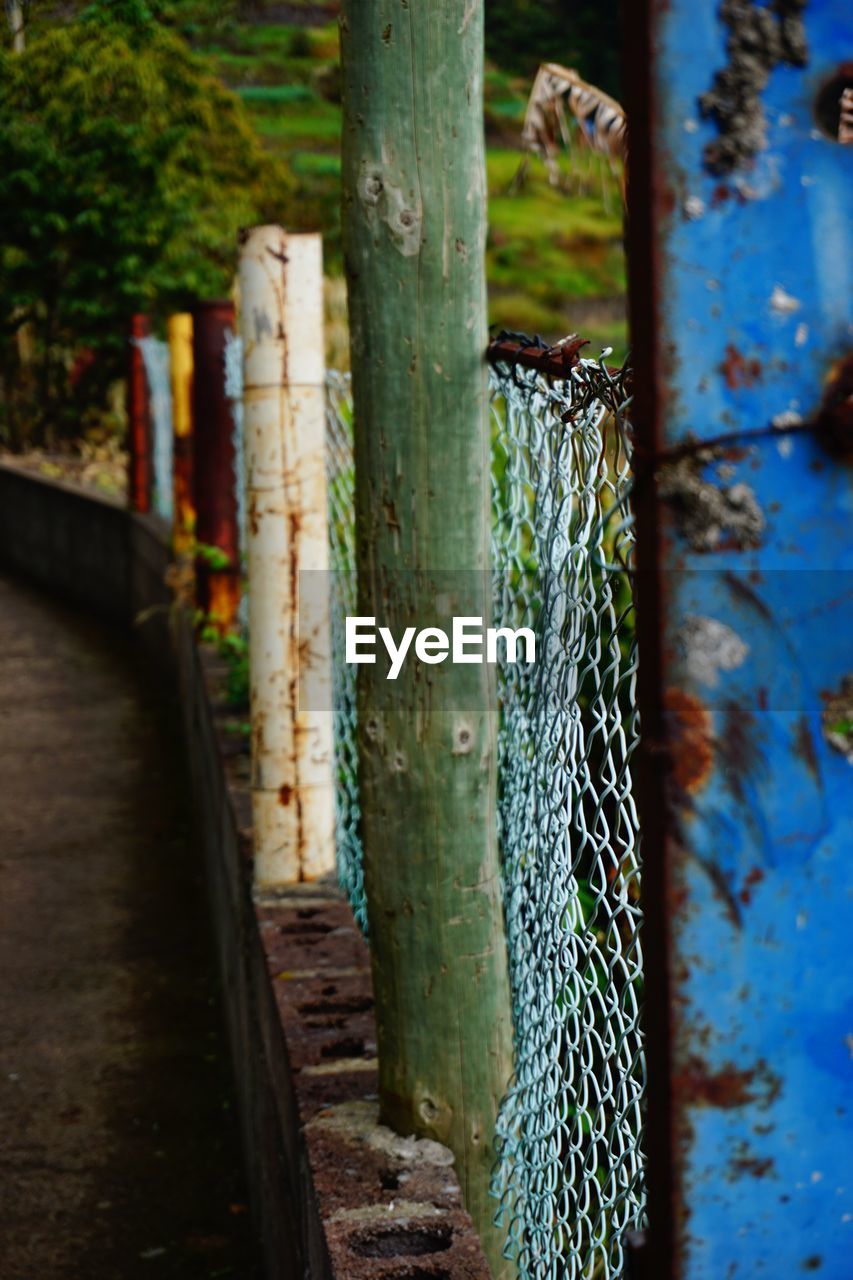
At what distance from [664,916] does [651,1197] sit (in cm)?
17

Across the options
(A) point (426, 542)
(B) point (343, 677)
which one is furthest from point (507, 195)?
(A) point (426, 542)

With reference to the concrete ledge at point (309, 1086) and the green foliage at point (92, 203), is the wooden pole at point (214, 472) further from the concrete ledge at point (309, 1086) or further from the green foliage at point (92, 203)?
the green foliage at point (92, 203)

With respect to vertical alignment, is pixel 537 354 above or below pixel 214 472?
below

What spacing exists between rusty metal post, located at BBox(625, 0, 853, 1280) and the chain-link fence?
68 centimetres

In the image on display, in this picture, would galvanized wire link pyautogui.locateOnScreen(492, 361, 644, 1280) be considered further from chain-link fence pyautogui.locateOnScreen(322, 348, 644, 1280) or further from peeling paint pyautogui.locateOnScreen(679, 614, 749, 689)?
peeling paint pyautogui.locateOnScreen(679, 614, 749, 689)

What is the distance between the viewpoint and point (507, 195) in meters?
51.2

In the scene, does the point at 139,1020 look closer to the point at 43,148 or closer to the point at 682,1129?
the point at 682,1129

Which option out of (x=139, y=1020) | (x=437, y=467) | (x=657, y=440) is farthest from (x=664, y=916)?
(x=139, y=1020)

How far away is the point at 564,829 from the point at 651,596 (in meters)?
1.19

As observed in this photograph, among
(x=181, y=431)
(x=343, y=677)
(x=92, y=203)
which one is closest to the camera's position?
(x=343, y=677)

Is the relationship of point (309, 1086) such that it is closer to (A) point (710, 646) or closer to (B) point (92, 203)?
(A) point (710, 646)

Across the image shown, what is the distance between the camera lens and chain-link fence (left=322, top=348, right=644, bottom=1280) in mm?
1825

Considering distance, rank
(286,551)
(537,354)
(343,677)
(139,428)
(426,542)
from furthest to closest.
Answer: (139,428), (343,677), (286,551), (426,542), (537,354)

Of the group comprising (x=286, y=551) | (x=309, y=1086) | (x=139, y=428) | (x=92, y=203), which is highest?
(x=92, y=203)
